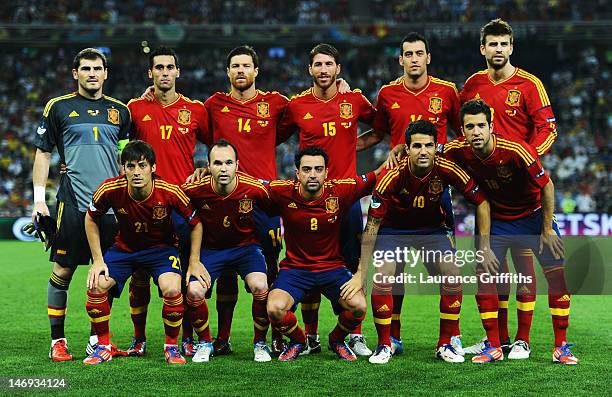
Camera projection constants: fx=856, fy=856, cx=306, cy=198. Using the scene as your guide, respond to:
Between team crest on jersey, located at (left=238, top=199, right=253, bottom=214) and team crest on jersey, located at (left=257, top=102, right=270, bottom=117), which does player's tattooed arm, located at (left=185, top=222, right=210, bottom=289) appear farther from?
team crest on jersey, located at (left=257, top=102, right=270, bottom=117)

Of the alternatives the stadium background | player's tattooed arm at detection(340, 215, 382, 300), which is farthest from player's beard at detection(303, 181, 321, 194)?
the stadium background

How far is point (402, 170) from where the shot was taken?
6.20 m

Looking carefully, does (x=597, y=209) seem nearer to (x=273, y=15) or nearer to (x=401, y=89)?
(x=273, y=15)

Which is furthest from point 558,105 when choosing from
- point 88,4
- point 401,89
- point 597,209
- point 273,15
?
point 401,89

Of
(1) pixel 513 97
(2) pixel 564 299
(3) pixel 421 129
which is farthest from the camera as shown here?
(1) pixel 513 97

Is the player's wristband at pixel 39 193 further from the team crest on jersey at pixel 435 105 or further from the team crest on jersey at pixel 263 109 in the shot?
the team crest on jersey at pixel 435 105

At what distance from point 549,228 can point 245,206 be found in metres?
2.24

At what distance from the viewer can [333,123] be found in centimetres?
679

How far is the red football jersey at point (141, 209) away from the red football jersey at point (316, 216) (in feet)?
2.25

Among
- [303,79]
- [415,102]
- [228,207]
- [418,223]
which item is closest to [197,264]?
[228,207]

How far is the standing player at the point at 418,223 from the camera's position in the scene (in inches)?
243

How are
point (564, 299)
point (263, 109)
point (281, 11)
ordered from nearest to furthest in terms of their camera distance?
point (564, 299) < point (263, 109) < point (281, 11)

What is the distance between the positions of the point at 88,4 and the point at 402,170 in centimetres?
2332

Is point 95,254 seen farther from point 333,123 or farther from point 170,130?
point 333,123
